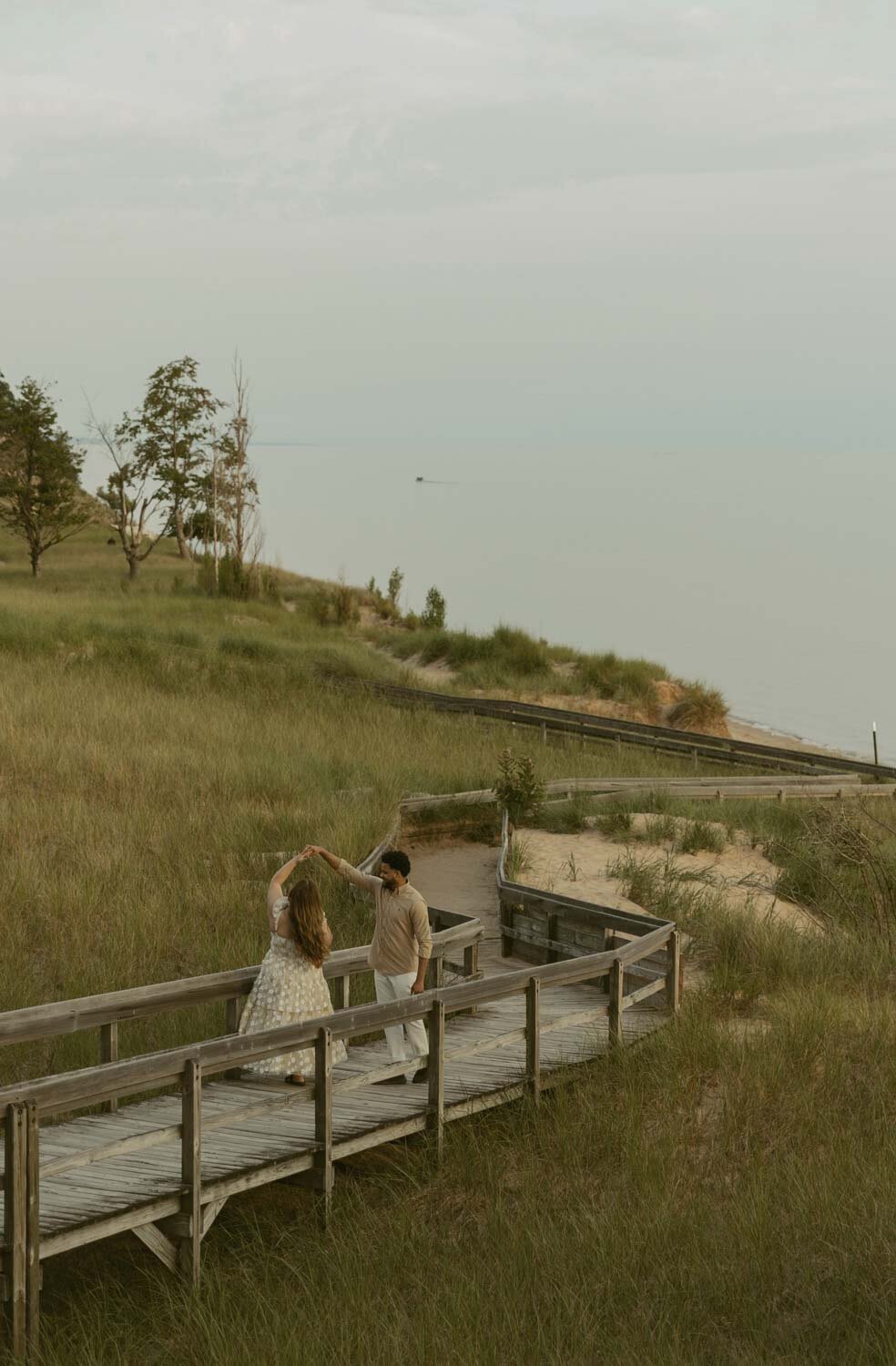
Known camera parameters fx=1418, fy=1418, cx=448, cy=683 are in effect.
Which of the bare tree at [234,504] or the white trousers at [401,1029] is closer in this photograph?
the white trousers at [401,1029]

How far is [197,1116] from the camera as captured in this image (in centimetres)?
818

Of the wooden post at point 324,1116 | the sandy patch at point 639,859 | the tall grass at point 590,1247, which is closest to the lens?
the tall grass at point 590,1247

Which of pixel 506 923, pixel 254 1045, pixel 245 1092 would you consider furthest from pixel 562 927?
pixel 254 1045

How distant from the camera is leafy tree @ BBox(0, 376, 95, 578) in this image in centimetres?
5169

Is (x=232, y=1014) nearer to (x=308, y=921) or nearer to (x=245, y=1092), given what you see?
(x=245, y=1092)

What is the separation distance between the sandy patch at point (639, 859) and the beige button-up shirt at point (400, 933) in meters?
5.98

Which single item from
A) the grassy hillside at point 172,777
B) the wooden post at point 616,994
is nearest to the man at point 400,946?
the wooden post at point 616,994

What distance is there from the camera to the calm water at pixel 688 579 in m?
56.8

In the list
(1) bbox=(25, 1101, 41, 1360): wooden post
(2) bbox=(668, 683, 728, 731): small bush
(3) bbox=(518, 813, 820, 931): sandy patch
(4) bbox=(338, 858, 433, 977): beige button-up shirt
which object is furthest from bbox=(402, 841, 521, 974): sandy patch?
(2) bbox=(668, 683, 728, 731): small bush

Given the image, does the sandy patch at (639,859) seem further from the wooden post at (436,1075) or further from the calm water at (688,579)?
the calm water at (688,579)

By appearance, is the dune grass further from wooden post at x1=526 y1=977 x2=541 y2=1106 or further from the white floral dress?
the white floral dress

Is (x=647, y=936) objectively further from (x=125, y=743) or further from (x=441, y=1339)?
(x=125, y=743)

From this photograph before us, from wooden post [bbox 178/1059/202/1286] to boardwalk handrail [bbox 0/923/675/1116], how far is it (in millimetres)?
90

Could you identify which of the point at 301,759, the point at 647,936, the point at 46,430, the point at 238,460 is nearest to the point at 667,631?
the point at 238,460
